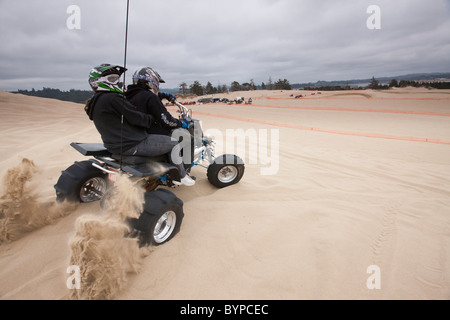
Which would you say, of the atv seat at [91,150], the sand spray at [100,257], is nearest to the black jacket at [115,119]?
the atv seat at [91,150]

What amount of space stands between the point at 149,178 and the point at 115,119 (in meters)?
0.86

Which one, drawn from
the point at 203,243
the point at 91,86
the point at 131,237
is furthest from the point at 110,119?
the point at 203,243

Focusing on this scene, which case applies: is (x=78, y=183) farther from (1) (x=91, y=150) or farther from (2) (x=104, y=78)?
(2) (x=104, y=78)

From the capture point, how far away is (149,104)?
3.05m

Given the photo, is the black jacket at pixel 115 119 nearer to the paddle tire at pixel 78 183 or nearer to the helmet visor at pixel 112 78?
the helmet visor at pixel 112 78

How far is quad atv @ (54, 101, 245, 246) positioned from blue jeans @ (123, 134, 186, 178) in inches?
3.7

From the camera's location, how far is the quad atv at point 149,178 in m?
2.39

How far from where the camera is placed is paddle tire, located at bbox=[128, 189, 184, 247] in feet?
7.55

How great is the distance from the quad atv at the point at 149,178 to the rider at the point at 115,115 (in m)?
0.17

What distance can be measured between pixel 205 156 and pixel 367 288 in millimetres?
2908

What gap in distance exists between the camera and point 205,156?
4133mm

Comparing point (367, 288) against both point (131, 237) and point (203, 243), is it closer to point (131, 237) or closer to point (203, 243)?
point (203, 243)

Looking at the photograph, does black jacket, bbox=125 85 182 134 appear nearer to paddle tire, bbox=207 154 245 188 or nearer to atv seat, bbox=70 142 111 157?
atv seat, bbox=70 142 111 157

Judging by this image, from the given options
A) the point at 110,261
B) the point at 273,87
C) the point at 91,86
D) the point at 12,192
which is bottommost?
the point at 110,261
